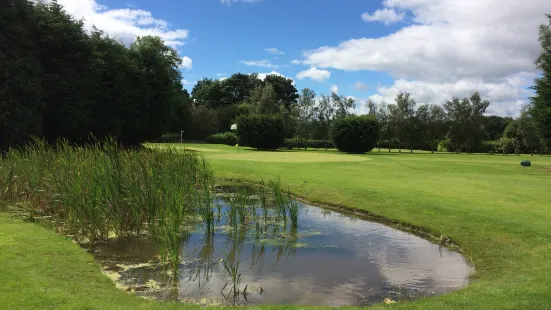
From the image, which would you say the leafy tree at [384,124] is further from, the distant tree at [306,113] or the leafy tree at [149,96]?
the leafy tree at [149,96]

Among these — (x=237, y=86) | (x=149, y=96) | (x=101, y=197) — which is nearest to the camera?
(x=101, y=197)

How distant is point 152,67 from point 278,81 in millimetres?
56234

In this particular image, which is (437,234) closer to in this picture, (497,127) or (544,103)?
(544,103)

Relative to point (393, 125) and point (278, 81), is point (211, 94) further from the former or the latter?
point (393, 125)

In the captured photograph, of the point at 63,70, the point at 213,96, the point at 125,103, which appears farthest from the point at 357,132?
the point at 213,96

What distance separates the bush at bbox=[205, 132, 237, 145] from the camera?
212 ft

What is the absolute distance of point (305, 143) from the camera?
223 ft

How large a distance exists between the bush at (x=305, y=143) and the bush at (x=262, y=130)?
11875mm

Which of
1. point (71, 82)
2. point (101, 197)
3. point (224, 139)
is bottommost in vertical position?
point (101, 197)

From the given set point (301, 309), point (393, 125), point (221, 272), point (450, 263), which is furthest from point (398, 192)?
point (393, 125)

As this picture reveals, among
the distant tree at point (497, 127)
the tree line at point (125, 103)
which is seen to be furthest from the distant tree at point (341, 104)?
the distant tree at point (497, 127)

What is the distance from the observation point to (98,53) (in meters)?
36.5

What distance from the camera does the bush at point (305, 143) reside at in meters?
68.3

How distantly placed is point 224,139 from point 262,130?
13391 mm
